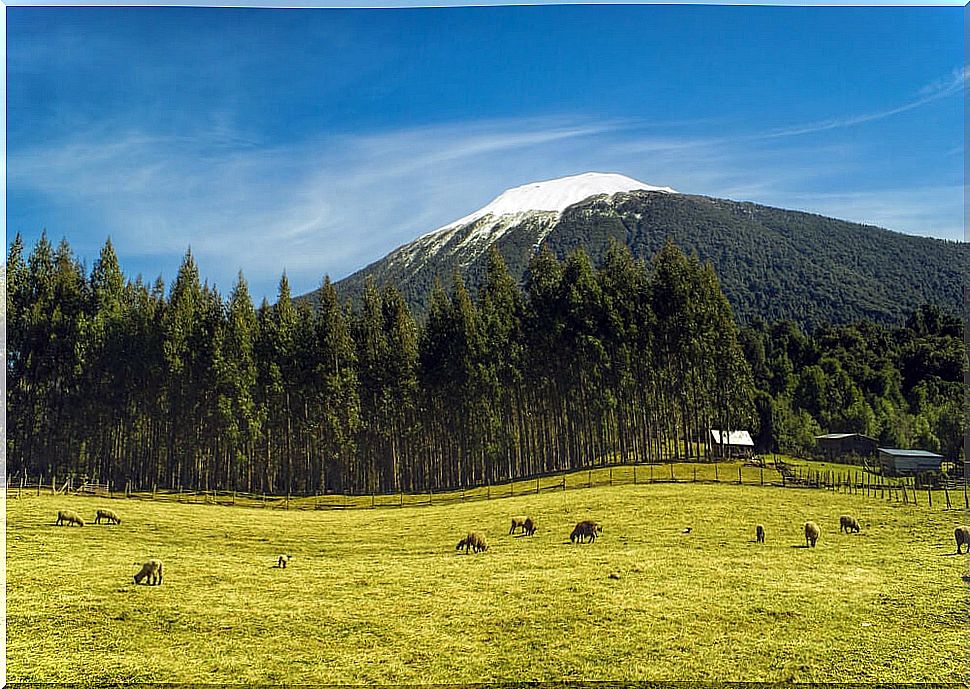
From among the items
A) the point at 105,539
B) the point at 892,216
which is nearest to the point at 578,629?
the point at 105,539

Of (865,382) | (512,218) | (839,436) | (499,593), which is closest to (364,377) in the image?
(512,218)

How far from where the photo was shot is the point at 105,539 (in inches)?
250

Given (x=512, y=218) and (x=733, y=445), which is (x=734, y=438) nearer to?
(x=733, y=445)

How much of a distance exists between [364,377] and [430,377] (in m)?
0.52

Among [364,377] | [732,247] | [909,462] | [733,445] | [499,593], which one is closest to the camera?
[499,593]

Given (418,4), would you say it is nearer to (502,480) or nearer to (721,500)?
(502,480)

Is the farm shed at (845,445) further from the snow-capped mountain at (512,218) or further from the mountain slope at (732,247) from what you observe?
the snow-capped mountain at (512,218)

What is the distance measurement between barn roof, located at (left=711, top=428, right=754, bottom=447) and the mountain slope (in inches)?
35.8

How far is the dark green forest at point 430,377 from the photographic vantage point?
21.4 ft

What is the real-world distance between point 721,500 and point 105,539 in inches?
180

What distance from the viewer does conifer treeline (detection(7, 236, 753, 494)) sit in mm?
6602

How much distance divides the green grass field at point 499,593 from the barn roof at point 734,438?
34 centimetres

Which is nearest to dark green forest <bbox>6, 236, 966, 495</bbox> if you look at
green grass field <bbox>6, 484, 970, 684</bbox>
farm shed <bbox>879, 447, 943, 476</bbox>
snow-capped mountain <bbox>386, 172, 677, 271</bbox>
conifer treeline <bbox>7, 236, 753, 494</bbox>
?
conifer treeline <bbox>7, 236, 753, 494</bbox>

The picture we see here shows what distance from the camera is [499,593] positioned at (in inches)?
238
